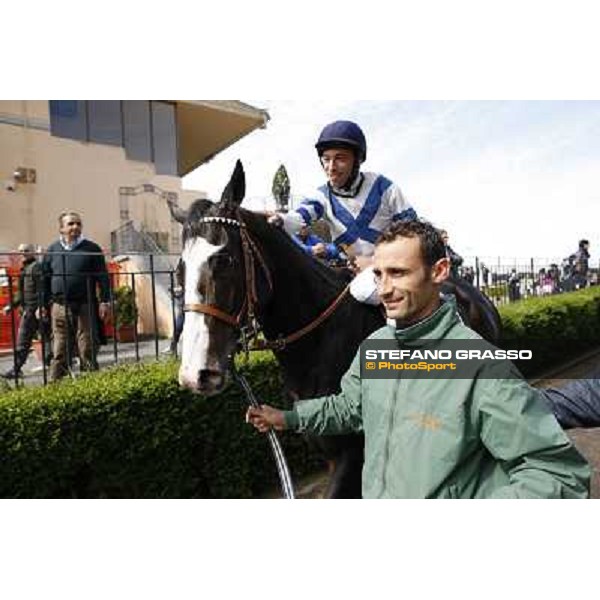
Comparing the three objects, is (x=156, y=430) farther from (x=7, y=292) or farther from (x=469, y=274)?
(x=469, y=274)

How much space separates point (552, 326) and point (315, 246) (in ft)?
4.06

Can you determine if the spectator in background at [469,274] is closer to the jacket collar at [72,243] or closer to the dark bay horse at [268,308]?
the dark bay horse at [268,308]

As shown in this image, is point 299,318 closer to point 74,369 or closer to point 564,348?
point 564,348

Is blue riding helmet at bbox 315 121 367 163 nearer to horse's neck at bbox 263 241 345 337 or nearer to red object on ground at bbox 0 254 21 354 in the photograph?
horse's neck at bbox 263 241 345 337

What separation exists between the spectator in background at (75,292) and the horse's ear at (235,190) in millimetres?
681

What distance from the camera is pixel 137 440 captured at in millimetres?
2646

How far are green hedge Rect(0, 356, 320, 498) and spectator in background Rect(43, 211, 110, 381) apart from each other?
0.23 meters

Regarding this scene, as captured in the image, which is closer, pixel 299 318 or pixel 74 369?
pixel 299 318

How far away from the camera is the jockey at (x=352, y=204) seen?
210 cm

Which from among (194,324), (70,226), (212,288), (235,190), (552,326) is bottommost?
(552,326)

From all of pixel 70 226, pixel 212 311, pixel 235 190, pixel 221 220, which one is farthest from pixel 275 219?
pixel 70 226

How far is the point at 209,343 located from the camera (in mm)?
1810
